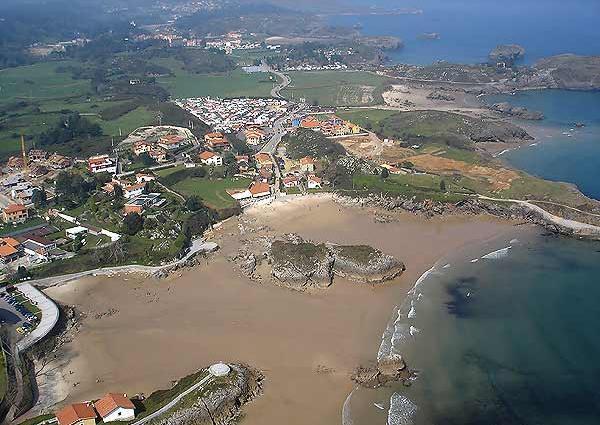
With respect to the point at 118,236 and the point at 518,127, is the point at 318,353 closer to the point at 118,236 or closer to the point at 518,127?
the point at 118,236

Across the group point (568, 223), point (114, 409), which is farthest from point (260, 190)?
A: point (114, 409)

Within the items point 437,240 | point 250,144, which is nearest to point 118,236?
point 437,240

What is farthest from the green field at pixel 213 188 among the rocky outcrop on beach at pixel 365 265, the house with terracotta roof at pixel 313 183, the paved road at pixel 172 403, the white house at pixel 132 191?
the paved road at pixel 172 403

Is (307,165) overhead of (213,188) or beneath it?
overhead

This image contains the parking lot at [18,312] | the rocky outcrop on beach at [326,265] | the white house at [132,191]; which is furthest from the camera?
the white house at [132,191]

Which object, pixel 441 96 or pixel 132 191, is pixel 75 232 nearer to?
pixel 132 191

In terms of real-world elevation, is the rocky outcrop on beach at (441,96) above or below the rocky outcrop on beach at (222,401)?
below

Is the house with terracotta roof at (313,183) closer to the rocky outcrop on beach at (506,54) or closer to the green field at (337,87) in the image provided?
the green field at (337,87)
